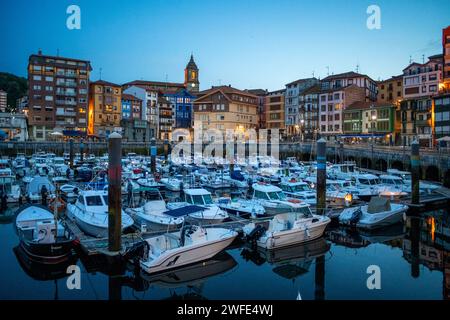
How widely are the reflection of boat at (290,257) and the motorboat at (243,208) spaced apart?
4.60 metres

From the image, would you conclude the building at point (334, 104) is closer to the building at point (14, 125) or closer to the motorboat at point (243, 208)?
the motorboat at point (243, 208)

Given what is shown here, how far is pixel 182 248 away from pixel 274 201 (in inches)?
391

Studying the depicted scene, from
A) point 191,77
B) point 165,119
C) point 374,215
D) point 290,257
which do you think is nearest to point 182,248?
point 290,257

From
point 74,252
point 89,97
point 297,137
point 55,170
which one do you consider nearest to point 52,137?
point 89,97

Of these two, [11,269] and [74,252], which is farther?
[74,252]

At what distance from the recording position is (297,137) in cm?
8644

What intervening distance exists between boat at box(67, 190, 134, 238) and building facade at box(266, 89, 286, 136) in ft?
259

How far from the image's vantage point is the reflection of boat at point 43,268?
14.8 meters

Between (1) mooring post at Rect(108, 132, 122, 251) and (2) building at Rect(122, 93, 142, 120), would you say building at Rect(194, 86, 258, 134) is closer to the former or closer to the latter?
(2) building at Rect(122, 93, 142, 120)

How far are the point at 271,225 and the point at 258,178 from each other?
19.8m

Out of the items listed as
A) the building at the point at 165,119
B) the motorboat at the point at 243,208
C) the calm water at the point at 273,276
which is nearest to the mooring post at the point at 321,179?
the motorboat at the point at 243,208
